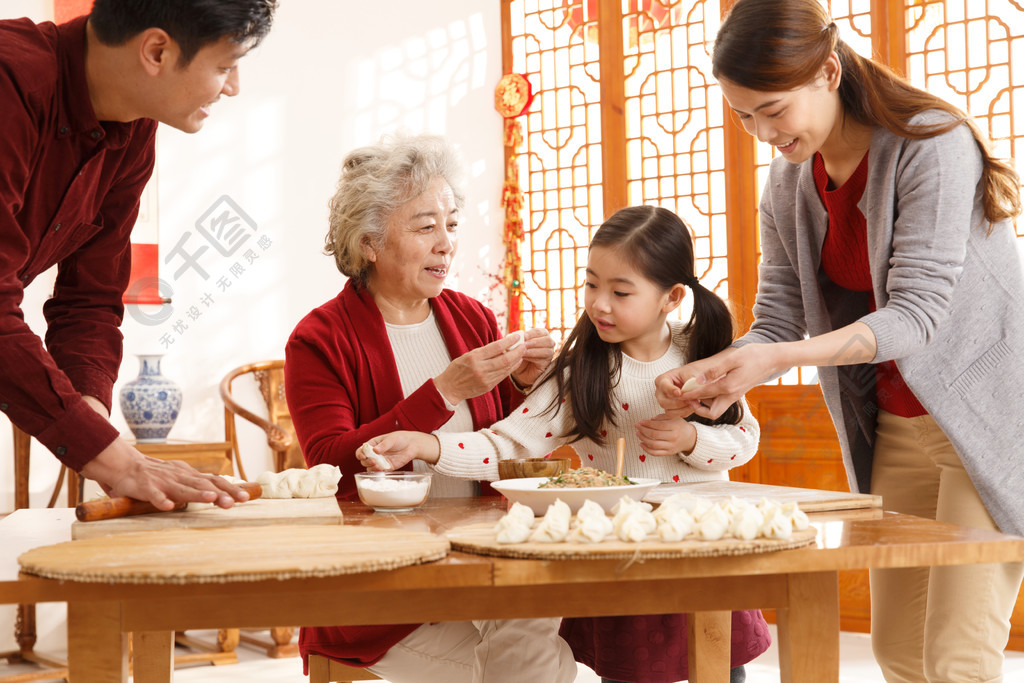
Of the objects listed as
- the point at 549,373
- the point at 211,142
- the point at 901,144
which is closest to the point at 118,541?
the point at 549,373

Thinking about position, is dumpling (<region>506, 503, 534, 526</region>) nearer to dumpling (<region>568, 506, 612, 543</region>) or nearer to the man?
dumpling (<region>568, 506, 612, 543</region>)

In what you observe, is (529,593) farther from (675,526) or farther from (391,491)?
(391,491)

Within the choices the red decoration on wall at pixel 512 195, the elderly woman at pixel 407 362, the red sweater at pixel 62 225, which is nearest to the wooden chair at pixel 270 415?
the red decoration on wall at pixel 512 195

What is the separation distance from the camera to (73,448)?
1392 millimetres

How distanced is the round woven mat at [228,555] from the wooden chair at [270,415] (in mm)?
2762

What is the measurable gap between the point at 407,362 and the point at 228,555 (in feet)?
3.57

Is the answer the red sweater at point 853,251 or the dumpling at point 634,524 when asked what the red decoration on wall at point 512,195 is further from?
the dumpling at point 634,524

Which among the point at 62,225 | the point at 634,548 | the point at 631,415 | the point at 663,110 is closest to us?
the point at 634,548

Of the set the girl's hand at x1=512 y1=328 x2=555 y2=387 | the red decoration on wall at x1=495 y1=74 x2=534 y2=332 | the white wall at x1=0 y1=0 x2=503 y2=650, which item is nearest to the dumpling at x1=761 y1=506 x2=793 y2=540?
the girl's hand at x1=512 y1=328 x2=555 y2=387

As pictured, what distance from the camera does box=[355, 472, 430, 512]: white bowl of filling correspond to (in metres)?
1.59

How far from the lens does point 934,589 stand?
1708 mm

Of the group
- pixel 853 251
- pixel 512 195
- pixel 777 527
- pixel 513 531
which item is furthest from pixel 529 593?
pixel 512 195

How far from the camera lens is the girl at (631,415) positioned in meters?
1.86

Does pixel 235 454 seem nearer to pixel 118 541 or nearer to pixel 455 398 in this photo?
pixel 455 398
